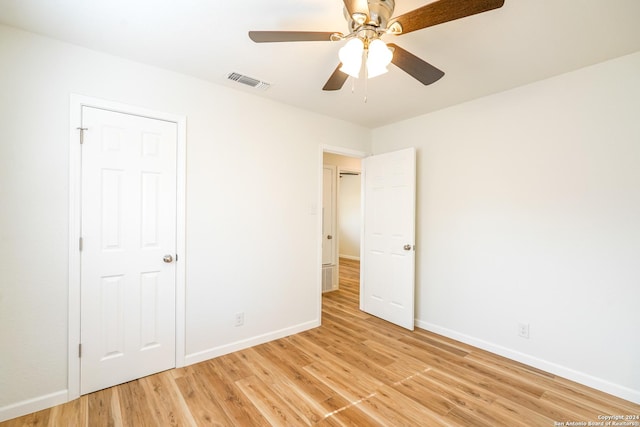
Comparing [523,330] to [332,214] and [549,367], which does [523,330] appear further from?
[332,214]

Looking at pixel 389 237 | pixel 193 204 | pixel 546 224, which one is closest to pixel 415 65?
pixel 546 224

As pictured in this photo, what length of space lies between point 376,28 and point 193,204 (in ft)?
6.51

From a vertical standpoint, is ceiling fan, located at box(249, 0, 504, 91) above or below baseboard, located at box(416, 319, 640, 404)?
above

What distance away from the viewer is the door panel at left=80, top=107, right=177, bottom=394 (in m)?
2.12

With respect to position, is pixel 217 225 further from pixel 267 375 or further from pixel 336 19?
pixel 336 19

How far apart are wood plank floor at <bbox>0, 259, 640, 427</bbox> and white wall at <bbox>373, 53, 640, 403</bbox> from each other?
29 centimetres

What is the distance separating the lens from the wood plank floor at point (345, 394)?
74.1 inches

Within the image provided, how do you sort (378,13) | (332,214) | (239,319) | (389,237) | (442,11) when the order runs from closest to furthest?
(442,11)
(378,13)
(239,319)
(389,237)
(332,214)

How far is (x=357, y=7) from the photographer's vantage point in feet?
4.43

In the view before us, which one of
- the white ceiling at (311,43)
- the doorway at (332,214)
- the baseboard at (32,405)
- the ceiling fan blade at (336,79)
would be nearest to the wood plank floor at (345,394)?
the baseboard at (32,405)

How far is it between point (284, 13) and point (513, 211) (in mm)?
2559

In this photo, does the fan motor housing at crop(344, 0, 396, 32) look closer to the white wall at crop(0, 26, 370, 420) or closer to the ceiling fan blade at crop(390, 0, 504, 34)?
the ceiling fan blade at crop(390, 0, 504, 34)

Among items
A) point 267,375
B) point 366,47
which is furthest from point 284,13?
point 267,375

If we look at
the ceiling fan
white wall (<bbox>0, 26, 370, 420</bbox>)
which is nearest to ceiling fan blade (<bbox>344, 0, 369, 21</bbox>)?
the ceiling fan
